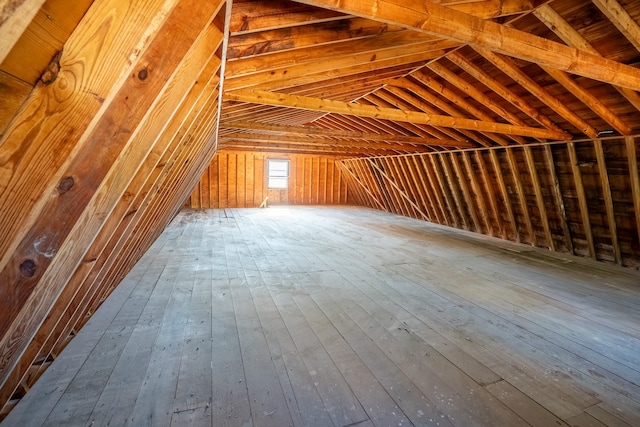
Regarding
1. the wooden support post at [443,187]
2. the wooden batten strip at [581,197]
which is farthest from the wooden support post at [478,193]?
the wooden batten strip at [581,197]

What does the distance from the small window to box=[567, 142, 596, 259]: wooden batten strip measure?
945cm

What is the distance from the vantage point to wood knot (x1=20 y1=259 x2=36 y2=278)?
3.01ft

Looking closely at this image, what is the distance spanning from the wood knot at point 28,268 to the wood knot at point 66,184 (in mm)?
257

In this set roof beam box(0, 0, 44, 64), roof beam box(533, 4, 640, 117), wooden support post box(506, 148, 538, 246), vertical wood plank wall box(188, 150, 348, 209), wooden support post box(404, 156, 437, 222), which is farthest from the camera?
vertical wood plank wall box(188, 150, 348, 209)

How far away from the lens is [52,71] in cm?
71

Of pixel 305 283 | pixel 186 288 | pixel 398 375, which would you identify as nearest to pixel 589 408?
pixel 398 375

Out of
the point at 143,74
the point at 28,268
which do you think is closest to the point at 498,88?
the point at 143,74

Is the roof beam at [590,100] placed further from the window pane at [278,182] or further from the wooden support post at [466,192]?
the window pane at [278,182]

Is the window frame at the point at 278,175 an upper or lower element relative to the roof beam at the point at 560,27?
upper

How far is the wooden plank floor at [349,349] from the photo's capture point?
5.15 ft

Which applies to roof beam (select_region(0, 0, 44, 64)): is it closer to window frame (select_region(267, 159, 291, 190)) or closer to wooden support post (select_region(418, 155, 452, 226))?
wooden support post (select_region(418, 155, 452, 226))

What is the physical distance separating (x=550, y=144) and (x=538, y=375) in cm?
453

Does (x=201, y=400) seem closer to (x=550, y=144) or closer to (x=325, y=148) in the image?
(x=550, y=144)

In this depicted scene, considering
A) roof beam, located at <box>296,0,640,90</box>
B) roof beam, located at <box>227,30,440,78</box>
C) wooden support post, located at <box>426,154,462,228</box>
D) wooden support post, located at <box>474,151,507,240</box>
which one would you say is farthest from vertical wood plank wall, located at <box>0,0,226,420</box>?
wooden support post, located at <box>426,154,462,228</box>
